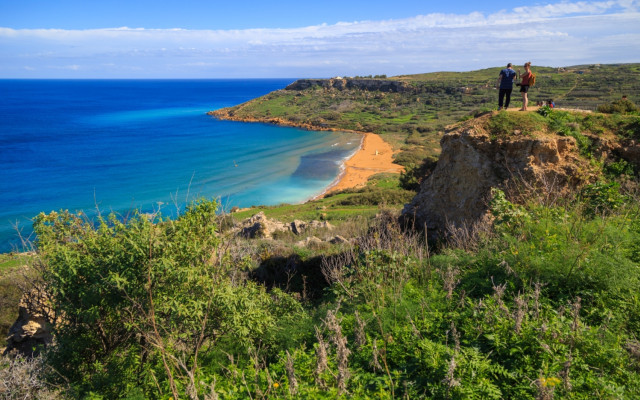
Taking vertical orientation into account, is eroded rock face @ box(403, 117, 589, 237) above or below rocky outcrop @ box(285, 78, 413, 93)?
below

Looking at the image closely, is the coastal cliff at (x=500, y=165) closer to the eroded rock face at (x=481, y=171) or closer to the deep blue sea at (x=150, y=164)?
the eroded rock face at (x=481, y=171)

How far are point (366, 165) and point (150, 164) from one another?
3372 centimetres

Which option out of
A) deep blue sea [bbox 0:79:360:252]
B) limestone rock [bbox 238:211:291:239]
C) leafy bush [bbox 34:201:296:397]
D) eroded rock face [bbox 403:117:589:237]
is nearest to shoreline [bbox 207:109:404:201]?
deep blue sea [bbox 0:79:360:252]

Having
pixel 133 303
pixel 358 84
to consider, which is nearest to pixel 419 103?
pixel 358 84

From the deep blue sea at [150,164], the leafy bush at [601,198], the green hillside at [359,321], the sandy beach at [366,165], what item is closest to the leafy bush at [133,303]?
the green hillside at [359,321]

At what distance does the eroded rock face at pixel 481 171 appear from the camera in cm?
1288

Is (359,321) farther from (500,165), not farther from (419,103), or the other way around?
(419,103)

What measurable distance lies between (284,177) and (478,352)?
47.5 metres

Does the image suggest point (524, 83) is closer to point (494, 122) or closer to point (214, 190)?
point (494, 122)

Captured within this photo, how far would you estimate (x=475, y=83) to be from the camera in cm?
10231

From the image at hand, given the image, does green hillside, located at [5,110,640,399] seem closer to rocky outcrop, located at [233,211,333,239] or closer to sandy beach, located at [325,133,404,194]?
rocky outcrop, located at [233,211,333,239]

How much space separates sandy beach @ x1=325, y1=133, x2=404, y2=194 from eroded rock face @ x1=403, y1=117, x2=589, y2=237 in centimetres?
2667

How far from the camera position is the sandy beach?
46500mm

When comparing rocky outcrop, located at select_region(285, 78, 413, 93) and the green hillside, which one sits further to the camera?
rocky outcrop, located at select_region(285, 78, 413, 93)
